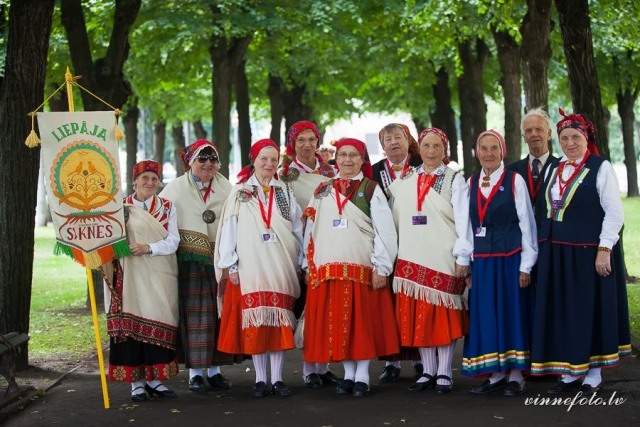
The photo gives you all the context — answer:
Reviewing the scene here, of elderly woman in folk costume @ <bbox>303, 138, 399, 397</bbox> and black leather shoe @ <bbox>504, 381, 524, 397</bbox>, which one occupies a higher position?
elderly woman in folk costume @ <bbox>303, 138, 399, 397</bbox>

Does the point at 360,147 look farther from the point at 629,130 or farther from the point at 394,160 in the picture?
the point at 629,130

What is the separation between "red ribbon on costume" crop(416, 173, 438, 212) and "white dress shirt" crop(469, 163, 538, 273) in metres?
0.44

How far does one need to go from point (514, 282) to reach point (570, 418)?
1251mm

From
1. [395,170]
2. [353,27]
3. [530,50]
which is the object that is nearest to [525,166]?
[395,170]

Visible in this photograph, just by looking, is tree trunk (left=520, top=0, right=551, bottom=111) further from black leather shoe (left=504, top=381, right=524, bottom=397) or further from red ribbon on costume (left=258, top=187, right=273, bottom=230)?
black leather shoe (left=504, top=381, right=524, bottom=397)

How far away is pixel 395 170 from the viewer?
29.1 feet

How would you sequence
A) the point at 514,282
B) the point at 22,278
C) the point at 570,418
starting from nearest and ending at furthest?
1. the point at 570,418
2. the point at 514,282
3. the point at 22,278

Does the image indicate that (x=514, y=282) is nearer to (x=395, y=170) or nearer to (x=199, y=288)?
(x=395, y=170)

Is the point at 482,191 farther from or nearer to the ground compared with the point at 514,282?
farther from the ground

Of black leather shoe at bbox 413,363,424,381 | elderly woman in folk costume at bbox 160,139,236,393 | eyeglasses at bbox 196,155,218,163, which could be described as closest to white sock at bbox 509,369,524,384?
black leather shoe at bbox 413,363,424,381

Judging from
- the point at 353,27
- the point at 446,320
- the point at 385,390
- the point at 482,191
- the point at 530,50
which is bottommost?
the point at 385,390

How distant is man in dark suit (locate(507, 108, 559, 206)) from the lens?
812 centimetres

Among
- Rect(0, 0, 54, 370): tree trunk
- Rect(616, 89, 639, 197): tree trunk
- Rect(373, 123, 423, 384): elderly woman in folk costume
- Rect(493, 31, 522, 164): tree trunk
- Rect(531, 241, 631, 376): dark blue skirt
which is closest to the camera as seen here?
Rect(531, 241, 631, 376): dark blue skirt

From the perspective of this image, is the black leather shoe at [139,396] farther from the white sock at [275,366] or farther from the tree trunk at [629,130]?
the tree trunk at [629,130]
